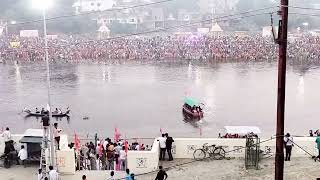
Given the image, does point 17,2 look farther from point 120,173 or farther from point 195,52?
point 120,173

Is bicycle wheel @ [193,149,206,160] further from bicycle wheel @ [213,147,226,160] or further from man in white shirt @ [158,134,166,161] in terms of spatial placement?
man in white shirt @ [158,134,166,161]

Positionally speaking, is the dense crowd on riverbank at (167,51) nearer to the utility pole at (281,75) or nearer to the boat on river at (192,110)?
the boat on river at (192,110)

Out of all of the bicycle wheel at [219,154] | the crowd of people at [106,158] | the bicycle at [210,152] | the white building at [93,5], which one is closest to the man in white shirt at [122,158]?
the crowd of people at [106,158]

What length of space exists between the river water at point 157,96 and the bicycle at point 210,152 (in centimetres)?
914

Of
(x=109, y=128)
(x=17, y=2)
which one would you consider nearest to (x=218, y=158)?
(x=109, y=128)

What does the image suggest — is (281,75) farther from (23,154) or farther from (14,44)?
(14,44)

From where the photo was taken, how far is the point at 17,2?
10775 cm

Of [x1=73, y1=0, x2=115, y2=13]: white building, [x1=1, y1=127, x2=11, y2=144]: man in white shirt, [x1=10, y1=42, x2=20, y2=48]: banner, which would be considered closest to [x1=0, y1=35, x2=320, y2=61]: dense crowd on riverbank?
[x1=10, y1=42, x2=20, y2=48]: banner

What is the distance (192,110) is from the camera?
30453 mm

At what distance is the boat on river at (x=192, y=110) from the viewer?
1193 inches

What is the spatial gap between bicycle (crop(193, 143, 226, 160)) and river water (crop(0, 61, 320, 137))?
9136mm

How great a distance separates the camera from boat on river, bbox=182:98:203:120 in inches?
1193

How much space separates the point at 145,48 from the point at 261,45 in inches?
576

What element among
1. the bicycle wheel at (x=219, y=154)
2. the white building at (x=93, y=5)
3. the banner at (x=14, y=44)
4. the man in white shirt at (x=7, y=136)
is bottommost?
the bicycle wheel at (x=219, y=154)
